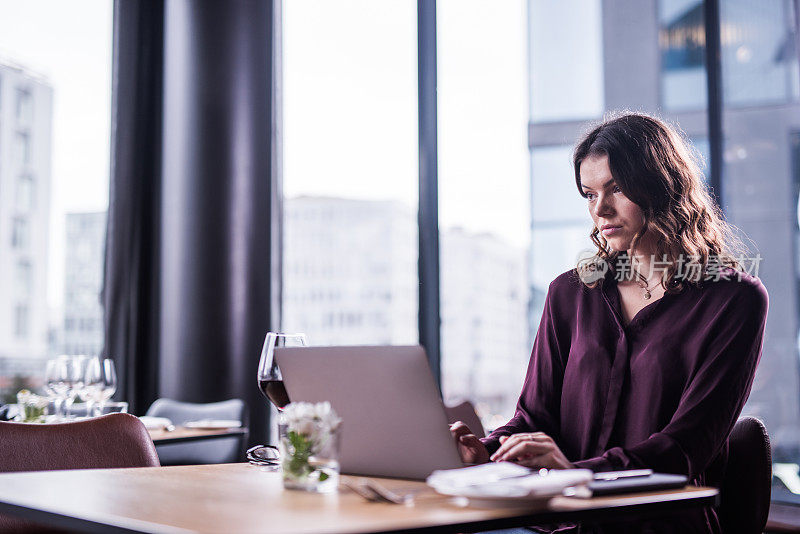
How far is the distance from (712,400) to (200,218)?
357cm

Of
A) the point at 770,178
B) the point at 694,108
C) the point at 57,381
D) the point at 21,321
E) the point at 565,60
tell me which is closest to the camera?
the point at 57,381

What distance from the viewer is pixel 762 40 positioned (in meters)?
3.86

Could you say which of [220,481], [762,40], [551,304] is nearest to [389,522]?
[220,481]

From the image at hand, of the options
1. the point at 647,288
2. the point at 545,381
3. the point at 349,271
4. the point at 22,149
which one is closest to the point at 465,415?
the point at 545,381

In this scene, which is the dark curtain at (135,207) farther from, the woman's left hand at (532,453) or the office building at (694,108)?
the woman's left hand at (532,453)

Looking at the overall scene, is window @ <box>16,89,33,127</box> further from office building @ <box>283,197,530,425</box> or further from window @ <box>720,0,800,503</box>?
window @ <box>720,0,800,503</box>

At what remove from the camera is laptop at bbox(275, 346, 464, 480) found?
1.23 meters

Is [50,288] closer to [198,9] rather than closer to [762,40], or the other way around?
[198,9]

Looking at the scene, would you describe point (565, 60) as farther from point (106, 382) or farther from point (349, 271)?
point (106, 382)

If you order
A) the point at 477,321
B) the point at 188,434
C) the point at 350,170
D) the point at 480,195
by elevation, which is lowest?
the point at 188,434

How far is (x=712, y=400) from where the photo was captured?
157 cm

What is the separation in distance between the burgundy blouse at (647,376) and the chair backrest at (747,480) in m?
0.03

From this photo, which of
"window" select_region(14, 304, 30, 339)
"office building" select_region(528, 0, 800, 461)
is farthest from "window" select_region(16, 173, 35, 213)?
"office building" select_region(528, 0, 800, 461)

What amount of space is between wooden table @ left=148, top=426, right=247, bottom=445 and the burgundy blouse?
4.07ft
